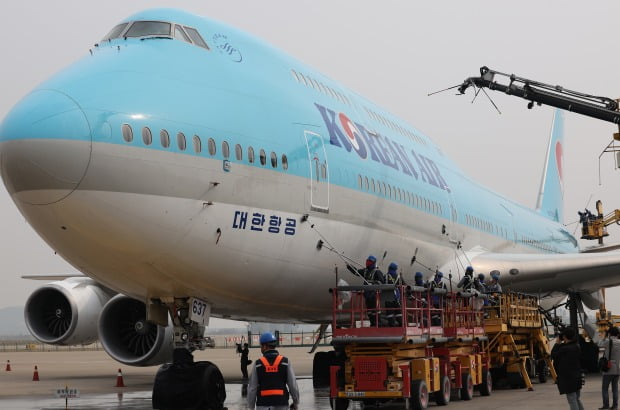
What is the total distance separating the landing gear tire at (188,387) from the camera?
9492 millimetres

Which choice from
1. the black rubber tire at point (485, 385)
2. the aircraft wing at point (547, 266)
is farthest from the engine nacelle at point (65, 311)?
the aircraft wing at point (547, 266)

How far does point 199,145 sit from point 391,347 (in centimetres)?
346

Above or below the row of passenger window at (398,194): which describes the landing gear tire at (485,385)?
below

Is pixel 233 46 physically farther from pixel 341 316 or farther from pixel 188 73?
pixel 341 316

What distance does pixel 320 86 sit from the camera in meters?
12.8

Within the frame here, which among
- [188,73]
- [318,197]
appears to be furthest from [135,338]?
[188,73]

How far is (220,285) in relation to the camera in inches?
390

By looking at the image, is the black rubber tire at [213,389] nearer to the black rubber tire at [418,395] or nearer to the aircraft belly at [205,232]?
the aircraft belly at [205,232]

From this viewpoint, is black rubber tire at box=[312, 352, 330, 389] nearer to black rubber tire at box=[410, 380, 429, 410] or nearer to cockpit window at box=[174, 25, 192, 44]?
black rubber tire at box=[410, 380, 429, 410]

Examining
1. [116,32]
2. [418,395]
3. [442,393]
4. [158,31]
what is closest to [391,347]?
[418,395]

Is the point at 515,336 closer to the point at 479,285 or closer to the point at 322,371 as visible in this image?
the point at 479,285

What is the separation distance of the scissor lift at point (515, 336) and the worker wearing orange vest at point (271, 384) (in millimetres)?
8326

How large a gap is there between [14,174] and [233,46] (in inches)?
147

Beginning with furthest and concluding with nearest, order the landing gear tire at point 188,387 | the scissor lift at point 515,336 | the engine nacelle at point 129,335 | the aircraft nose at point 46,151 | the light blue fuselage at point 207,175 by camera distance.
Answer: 1. the scissor lift at point 515,336
2. the engine nacelle at point 129,335
3. the landing gear tire at point 188,387
4. the light blue fuselage at point 207,175
5. the aircraft nose at point 46,151
